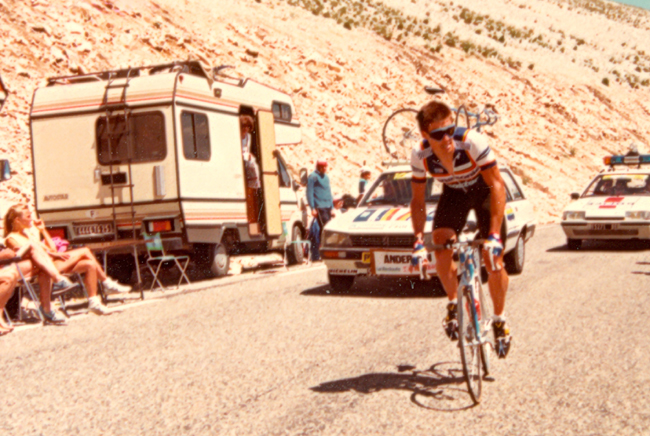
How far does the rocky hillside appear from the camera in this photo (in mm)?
24516

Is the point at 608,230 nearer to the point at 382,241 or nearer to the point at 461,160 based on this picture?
the point at 382,241

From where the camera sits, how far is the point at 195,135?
11.9m

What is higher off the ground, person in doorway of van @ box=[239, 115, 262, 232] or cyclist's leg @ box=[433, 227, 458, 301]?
person in doorway of van @ box=[239, 115, 262, 232]

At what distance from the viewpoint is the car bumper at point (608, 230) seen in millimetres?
14289

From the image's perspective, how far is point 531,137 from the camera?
4062 cm

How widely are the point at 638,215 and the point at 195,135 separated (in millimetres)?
7841

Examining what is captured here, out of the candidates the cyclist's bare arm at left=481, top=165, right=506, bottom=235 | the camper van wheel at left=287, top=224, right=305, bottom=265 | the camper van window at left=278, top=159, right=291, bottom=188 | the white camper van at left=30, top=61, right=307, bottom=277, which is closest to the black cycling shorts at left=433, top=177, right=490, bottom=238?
the cyclist's bare arm at left=481, top=165, right=506, bottom=235

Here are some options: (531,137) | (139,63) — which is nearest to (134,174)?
(139,63)

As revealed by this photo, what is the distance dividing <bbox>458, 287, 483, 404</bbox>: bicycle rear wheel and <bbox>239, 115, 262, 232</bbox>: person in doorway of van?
8479 mm

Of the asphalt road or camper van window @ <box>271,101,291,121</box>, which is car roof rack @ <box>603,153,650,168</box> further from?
the asphalt road

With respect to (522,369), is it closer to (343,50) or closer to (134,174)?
(134,174)

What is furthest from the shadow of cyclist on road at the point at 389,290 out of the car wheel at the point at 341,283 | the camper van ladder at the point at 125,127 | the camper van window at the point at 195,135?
the camper van ladder at the point at 125,127

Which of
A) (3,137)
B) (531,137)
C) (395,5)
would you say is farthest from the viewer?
(395,5)

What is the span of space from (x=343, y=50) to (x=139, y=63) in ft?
44.0
